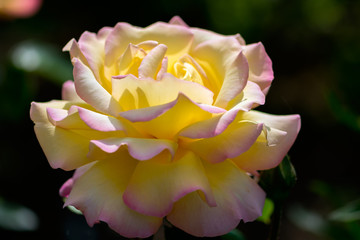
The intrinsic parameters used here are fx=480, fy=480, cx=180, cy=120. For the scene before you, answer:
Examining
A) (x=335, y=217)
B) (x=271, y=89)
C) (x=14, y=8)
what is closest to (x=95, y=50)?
(x=335, y=217)

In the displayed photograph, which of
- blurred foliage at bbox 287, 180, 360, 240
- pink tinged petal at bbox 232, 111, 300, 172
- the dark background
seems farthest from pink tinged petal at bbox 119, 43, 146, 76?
the dark background

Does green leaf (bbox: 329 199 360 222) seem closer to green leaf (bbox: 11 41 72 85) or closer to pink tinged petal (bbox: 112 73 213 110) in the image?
pink tinged petal (bbox: 112 73 213 110)

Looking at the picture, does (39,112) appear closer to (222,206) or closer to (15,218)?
(222,206)

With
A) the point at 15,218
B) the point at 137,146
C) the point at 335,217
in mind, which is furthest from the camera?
the point at 15,218

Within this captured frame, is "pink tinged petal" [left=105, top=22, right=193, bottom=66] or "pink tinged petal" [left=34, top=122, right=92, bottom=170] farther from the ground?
"pink tinged petal" [left=105, top=22, right=193, bottom=66]

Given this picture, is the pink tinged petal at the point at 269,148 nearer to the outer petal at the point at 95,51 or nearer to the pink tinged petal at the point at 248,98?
the pink tinged petal at the point at 248,98
